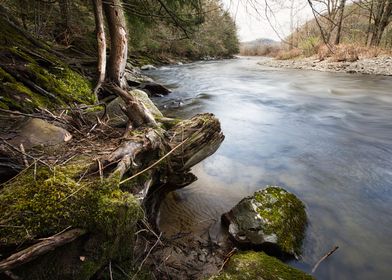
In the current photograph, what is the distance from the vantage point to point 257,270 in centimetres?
201

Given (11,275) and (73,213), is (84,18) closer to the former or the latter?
(73,213)

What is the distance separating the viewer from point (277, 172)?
4.46 m

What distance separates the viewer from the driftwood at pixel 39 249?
1246mm

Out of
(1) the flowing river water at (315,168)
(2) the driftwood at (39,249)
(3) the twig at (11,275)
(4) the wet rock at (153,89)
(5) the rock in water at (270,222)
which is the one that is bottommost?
(1) the flowing river water at (315,168)

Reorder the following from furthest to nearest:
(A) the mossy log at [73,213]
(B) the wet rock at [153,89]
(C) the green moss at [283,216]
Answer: (B) the wet rock at [153,89], (C) the green moss at [283,216], (A) the mossy log at [73,213]

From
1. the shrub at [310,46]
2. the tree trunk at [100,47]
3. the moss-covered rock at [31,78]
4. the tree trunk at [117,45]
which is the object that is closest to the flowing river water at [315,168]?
the tree trunk at [117,45]

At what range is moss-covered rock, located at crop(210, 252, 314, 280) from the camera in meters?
1.94

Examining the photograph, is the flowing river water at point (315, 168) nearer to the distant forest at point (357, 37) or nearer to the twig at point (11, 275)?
the twig at point (11, 275)

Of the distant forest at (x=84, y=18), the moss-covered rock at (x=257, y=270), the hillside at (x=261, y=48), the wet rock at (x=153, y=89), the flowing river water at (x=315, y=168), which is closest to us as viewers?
the moss-covered rock at (x=257, y=270)

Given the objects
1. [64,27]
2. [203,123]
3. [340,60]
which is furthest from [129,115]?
[340,60]

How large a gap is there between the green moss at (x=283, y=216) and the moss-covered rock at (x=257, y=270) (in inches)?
18.8

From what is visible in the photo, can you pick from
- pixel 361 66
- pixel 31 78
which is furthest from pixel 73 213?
pixel 361 66

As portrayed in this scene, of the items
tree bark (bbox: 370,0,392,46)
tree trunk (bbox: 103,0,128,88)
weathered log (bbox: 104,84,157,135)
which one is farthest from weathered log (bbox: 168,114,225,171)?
tree bark (bbox: 370,0,392,46)

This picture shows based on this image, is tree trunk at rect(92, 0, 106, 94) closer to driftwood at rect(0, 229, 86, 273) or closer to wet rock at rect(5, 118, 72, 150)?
wet rock at rect(5, 118, 72, 150)
